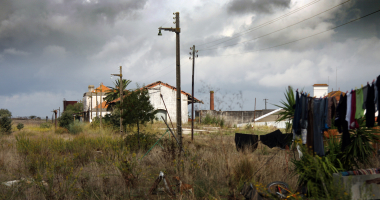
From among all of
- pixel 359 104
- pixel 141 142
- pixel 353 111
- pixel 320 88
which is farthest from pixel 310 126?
pixel 320 88

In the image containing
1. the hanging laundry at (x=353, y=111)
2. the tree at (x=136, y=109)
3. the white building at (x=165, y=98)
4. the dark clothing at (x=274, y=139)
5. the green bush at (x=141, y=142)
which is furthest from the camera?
the white building at (x=165, y=98)

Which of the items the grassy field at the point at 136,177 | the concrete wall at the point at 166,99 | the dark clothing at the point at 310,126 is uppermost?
the concrete wall at the point at 166,99

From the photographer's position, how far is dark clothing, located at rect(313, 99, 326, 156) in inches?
203

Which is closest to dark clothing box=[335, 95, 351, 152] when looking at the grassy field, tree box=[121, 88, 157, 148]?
the grassy field

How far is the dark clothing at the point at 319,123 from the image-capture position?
203 inches

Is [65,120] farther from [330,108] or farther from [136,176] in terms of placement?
[330,108]

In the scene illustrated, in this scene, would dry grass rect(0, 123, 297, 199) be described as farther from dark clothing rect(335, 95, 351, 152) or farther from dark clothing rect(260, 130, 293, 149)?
dark clothing rect(260, 130, 293, 149)

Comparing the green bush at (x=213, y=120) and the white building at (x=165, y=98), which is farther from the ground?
the white building at (x=165, y=98)

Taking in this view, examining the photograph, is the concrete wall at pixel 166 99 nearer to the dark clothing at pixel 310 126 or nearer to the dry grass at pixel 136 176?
the dry grass at pixel 136 176

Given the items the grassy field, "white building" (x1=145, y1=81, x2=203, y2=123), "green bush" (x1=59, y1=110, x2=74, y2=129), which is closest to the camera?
the grassy field

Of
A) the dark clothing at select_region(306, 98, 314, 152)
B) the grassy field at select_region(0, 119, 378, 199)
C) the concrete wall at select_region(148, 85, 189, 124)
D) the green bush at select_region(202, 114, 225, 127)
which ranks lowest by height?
the grassy field at select_region(0, 119, 378, 199)

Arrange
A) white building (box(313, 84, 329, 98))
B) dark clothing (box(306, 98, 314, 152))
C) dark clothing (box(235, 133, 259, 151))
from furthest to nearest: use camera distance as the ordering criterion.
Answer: white building (box(313, 84, 329, 98))
dark clothing (box(235, 133, 259, 151))
dark clothing (box(306, 98, 314, 152))

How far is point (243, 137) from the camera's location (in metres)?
10.6

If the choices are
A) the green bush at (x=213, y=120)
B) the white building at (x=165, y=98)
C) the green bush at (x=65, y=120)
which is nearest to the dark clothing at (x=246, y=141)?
the green bush at (x=213, y=120)
